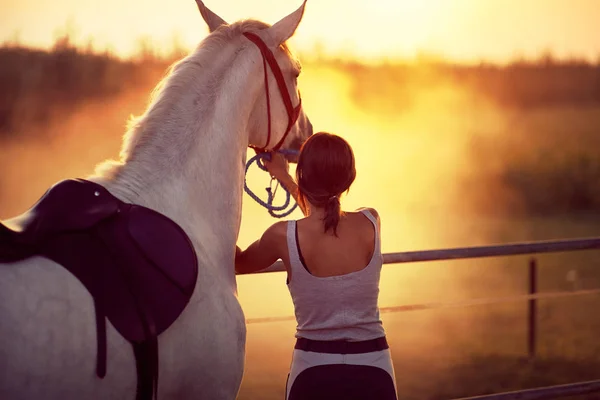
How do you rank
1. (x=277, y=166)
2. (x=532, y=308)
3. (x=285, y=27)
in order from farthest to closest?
1. (x=532, y=308)
2. (x=277, y=166)
3. (x=285, y=27)

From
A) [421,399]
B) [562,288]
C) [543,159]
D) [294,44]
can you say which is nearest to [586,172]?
[543,159]

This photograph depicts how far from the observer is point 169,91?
251cm

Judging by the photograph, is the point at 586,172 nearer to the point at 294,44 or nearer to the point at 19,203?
the point at 19,203

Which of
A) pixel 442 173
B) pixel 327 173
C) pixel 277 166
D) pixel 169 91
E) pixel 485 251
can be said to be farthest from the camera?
pixel 442 173

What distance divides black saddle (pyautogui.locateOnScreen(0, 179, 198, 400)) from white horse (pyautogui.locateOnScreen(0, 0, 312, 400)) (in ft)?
0.10

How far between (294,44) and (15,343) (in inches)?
62.3

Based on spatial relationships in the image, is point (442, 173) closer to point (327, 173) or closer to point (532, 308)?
point (532, 308)

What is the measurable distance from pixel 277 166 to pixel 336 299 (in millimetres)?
750

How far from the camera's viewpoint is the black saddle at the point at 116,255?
2002mm

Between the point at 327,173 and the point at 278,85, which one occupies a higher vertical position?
the point at 278,85

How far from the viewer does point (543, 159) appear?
28.1 meters

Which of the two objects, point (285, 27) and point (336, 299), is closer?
point (336, 299)

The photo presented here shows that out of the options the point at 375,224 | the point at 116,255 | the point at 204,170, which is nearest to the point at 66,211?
the point at 116,255

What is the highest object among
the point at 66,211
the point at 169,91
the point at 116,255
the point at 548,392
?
the point at 169,91
